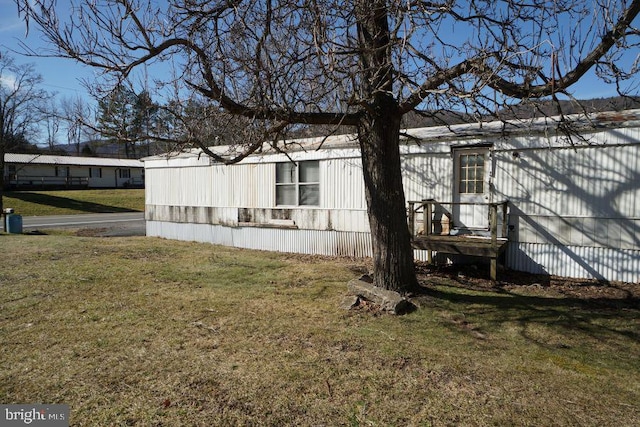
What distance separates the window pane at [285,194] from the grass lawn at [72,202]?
21.8 meters

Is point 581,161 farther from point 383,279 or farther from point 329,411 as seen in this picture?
point 329,411

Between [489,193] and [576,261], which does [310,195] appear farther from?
[576,261]

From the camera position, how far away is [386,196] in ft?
20.4

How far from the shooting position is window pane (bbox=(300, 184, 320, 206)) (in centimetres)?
1101

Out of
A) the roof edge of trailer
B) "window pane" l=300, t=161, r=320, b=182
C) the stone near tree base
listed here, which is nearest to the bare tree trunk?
the stone near tree base

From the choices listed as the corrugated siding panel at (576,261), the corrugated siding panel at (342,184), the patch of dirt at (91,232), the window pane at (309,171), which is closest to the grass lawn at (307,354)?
the corrugated siding panel at (576,261)

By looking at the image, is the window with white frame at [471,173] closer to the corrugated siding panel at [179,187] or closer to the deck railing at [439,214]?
the deck railing at [439,214]

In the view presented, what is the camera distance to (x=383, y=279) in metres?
6.35

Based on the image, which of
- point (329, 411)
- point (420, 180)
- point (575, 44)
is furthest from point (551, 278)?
point (329, 411)

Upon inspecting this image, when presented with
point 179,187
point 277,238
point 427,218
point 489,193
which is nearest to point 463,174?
point 489,193

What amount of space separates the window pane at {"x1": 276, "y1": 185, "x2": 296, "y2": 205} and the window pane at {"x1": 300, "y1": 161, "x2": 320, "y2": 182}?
1.44ft

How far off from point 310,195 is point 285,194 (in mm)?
840

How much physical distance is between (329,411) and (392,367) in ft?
3.37

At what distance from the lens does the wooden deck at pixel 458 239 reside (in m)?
7.69
